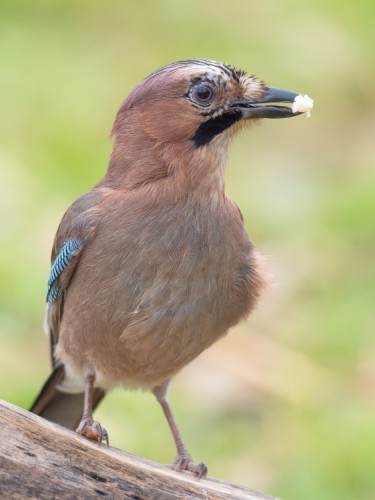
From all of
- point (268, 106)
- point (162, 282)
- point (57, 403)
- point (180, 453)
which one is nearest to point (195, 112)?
point (268, 106)

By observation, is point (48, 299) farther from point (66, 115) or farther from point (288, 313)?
point (66, 115)

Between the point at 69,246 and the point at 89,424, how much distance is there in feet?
3.02

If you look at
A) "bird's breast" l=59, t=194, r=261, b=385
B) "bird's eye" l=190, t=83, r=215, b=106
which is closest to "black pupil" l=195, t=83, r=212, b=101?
"bird's eye" l=190, t=83, r=215, b=106

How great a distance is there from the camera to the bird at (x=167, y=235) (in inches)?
245

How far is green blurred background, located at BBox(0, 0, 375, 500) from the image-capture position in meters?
8.60

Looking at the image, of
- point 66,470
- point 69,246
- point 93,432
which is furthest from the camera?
point 69,246

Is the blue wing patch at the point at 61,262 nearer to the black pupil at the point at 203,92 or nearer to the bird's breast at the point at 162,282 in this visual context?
the bird's breast at the point at 162,282

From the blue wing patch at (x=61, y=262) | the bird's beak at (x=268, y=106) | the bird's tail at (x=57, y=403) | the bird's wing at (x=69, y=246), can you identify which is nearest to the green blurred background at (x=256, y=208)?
the bird's beak at (x=268, y=106)

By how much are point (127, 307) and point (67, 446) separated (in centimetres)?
88

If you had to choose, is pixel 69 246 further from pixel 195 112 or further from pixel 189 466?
pixel 189 466

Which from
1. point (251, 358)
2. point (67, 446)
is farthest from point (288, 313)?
point (67, 446)

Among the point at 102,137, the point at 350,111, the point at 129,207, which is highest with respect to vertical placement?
the point at 350,111

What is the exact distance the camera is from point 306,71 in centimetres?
1316

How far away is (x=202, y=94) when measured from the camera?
6.26 m
